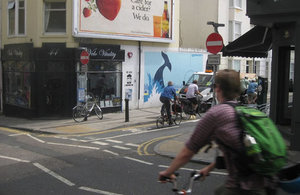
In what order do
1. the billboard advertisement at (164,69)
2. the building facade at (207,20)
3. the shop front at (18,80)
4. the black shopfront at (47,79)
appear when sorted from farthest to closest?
the building facade at (207,20) < the billboard advertisement at (164,69) < the shop front at (18,80) < the black shopfront at (47,79)

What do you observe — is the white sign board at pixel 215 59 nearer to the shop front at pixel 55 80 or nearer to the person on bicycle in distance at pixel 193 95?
the person on bicycle in distance at pixel 193 95

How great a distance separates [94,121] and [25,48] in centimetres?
501

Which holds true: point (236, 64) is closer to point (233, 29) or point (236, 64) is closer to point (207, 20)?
point (233, 29)

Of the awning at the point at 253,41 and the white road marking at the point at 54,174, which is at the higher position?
the awning at the point at 253,41

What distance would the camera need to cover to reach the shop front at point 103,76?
16500 mm

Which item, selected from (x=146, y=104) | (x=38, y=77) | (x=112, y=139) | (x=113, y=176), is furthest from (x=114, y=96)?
(x=113, y=176)

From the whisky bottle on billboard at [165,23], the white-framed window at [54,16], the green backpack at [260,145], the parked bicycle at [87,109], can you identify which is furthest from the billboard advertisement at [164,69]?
the green backpack at [260,145]

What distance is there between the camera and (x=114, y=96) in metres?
18.1

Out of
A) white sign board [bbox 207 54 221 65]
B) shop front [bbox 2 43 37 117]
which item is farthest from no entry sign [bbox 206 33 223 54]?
shop front [bbox 2 43 37 117]

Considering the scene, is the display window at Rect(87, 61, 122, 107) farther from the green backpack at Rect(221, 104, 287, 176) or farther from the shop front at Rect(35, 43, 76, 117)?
the green backpack at Rect(221, 104, 287, 176)

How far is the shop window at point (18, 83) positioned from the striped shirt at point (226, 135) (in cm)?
1490

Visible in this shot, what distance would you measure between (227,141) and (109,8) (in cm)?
1562

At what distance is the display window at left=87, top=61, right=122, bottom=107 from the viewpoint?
17109mm

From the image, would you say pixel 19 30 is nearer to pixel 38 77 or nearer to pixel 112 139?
pixel 38 77
